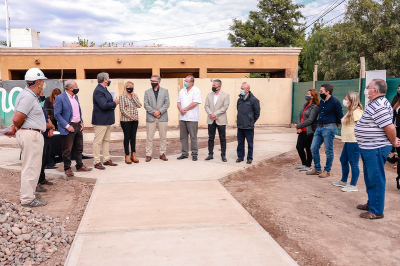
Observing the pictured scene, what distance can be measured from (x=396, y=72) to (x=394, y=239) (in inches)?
934

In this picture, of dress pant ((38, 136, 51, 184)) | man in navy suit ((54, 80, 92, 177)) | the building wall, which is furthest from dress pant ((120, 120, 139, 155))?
the building wall

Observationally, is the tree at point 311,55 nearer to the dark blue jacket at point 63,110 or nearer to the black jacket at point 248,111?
the black jacket at point 248,111

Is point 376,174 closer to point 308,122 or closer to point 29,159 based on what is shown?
point 308,122

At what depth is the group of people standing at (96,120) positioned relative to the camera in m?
4.72

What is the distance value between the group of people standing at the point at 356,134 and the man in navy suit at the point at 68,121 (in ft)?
14.7

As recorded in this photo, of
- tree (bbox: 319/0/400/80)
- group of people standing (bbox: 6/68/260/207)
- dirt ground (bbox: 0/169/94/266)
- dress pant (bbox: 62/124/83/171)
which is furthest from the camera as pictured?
tree (bbox: 319/0/400/80)

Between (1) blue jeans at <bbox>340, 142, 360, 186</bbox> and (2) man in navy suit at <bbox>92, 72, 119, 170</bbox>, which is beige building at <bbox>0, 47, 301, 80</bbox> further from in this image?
(1) blue jeans at <bbox>340, 142, 360, 186</bbox>

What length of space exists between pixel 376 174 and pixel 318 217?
0.94 metres

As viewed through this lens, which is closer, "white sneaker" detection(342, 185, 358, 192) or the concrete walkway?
the concrete walkway

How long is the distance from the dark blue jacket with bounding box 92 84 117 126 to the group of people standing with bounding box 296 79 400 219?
12.9ft

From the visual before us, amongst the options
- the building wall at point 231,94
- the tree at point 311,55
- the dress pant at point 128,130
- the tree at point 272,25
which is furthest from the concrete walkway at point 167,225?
the tree at point 272,25

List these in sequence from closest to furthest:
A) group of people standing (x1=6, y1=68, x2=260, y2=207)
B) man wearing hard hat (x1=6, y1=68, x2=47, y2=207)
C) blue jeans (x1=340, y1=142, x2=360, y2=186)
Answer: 1. man wearing hard hat (x1=6, y1=68, x2=47, y2=207)
2. group of people standing (x1=6, y1=68, x2=260, y2=207)
3. blue jeans (x1=340, y1=142, x2=360, y2=186)

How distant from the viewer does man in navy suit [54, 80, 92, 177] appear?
243 inches

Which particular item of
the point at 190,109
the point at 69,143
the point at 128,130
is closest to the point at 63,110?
the point at 69,143
